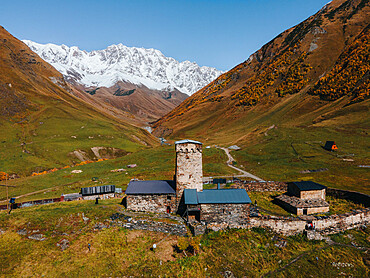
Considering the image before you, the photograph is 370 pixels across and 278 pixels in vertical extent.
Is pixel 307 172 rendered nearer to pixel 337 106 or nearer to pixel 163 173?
pixel 163 173

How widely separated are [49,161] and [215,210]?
85.1 metres

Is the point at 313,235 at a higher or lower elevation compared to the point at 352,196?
lower

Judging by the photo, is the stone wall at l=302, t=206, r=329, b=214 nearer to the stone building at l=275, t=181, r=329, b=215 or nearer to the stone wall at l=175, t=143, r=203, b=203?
the stone building at l=275, t=181, r=329, b=215

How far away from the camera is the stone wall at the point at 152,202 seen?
33.6m

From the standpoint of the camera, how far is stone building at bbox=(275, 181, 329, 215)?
36750 mm

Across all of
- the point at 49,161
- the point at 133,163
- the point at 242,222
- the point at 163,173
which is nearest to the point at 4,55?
the point at 49,161

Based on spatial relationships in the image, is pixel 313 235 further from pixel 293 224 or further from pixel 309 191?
pixel 309 191

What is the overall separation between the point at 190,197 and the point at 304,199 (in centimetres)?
2041

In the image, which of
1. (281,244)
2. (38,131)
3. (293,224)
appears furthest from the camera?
(38,131)

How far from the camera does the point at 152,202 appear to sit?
3375 centimetres

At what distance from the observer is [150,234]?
27.8 meters

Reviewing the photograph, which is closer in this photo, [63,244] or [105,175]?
[63,244]

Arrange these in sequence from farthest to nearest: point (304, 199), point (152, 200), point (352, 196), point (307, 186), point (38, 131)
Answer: point (38, 131), point (352, 196), point (307, 186), point (304, 199), point (152, 200)

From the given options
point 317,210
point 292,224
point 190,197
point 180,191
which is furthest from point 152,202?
point 317,210
